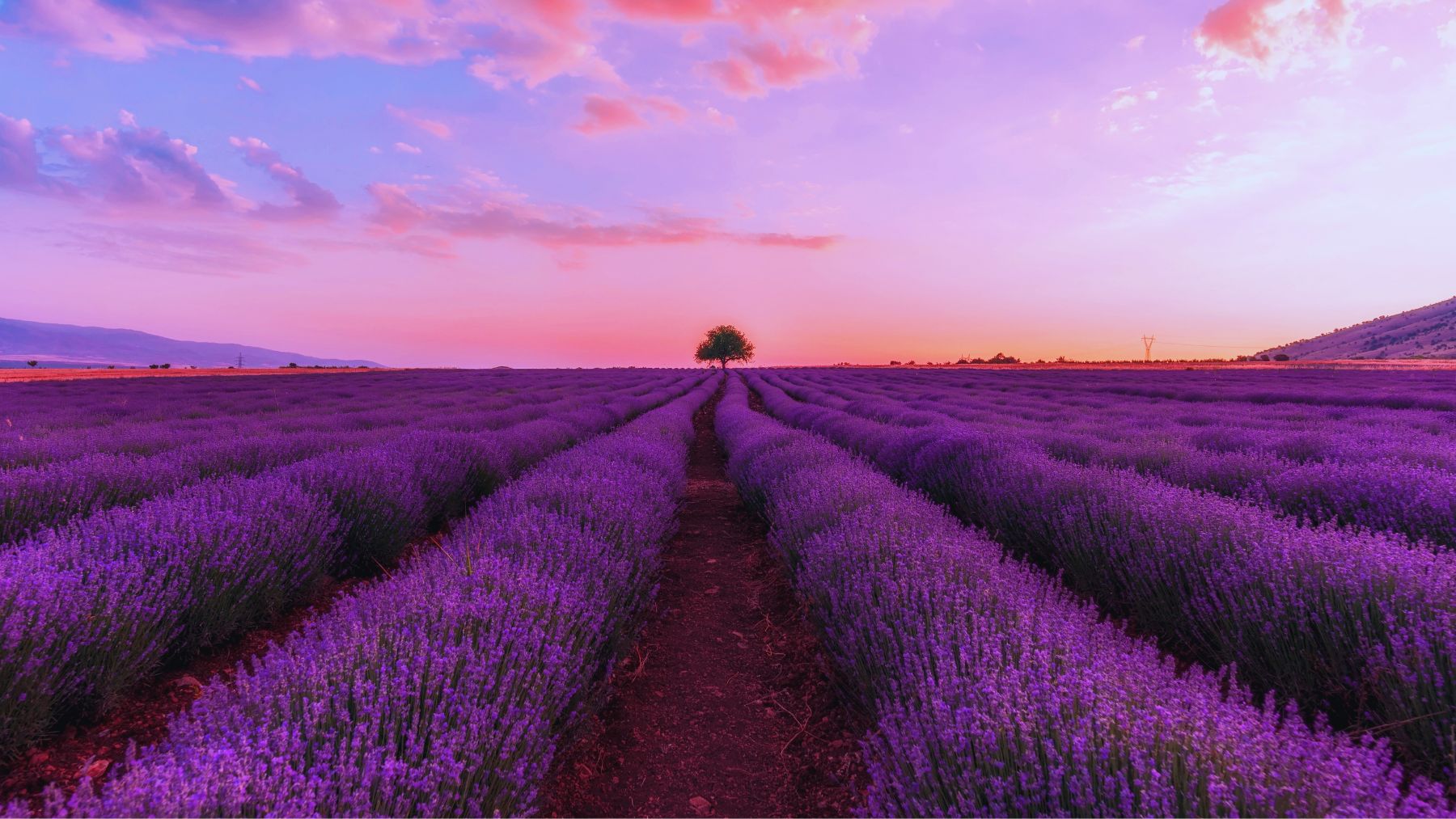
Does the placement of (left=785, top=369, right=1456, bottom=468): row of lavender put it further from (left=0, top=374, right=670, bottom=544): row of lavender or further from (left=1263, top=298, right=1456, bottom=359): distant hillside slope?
(left=1263, top=298, right=1456, bottom=359): distant hillside slope

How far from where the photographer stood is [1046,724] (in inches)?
52.8

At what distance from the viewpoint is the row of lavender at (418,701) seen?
1.15 metres

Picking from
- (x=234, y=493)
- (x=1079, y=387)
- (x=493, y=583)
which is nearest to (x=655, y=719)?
(x=493, y=583)

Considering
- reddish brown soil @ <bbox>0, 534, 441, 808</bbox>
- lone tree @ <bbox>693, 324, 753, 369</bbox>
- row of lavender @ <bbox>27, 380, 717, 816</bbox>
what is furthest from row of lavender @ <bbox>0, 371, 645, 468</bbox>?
lone tree @ <bbox>693, 324, 753, 369</bbox>

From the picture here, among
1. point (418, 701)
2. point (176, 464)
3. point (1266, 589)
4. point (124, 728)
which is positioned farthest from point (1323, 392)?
point (176, 464)

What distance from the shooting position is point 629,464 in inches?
189

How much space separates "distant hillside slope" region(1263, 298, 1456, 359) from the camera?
72.9 meters

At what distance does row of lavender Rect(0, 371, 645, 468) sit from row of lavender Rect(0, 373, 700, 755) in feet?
9.84

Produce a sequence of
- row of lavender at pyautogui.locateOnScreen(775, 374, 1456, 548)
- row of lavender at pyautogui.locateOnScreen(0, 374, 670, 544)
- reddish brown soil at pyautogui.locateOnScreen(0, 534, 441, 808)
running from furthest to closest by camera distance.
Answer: row of lavender at pyautogui.locateOnScreen(0, 374, 670, 544) < row of lavender at pyautogui.locateOnScreen(775, 374, 1456, 548) < reddish brown soil at pyautogui.locateOnScreen(0, 534, 441, 808)

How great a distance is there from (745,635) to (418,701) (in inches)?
85.4

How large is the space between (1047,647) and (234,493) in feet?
12.9

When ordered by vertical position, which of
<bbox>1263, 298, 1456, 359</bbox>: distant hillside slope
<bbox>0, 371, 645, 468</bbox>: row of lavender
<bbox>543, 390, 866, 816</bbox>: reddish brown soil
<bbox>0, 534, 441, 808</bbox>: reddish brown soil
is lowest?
<bbox>543, 390, 866, 816</bbox>: reddish brown soil

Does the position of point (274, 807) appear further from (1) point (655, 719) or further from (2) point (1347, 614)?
(2) point (1347, 614)

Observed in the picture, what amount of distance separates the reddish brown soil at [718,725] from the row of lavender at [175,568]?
1656mm
